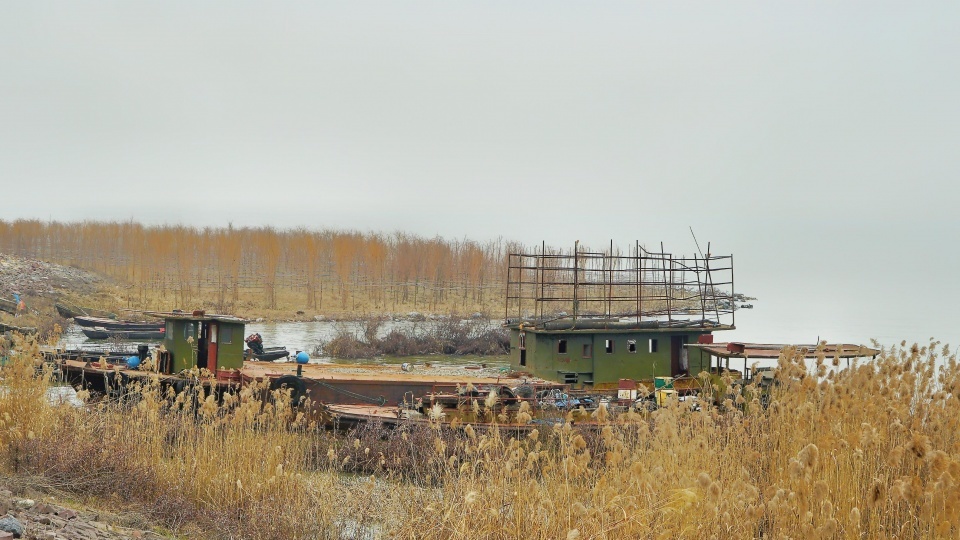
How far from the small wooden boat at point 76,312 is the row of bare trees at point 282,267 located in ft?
22.5

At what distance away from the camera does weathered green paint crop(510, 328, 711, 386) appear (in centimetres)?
2353

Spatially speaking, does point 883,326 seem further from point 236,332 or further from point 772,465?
point 772,465

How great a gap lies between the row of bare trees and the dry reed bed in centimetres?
5638

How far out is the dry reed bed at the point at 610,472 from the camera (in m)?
6.08

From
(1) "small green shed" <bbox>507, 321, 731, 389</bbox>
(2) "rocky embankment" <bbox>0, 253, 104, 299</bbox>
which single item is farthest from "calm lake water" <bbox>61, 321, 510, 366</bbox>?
(1) "small green shed" <bbox>507, 321, 731, 389</bbox>

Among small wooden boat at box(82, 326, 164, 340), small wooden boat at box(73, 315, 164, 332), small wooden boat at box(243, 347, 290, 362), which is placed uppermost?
small wooden boat at box(73, 315, 164, 332)

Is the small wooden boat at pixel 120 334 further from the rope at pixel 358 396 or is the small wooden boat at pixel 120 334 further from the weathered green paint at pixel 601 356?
the weathered green paint at pixel 601 356

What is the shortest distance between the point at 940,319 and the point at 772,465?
8379 centimetres

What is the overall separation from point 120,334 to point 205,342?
2681cm

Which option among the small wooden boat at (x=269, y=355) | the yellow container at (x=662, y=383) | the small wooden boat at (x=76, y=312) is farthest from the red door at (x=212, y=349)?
the small wooden boat at (x=76, y=312)

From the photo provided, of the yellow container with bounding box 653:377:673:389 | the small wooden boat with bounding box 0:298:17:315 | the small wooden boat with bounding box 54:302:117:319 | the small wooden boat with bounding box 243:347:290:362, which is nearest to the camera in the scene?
the yellow container with bounding box 653:377:673:389

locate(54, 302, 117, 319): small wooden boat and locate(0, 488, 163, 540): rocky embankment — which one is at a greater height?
locate(54, 302, 117, 319): small wooden boat

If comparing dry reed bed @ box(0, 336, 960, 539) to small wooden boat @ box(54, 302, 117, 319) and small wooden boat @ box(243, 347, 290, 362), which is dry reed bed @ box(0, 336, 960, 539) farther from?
small wooden boat @ box(54, 302, 117, 319)

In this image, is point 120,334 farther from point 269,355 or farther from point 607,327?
point 607,327
